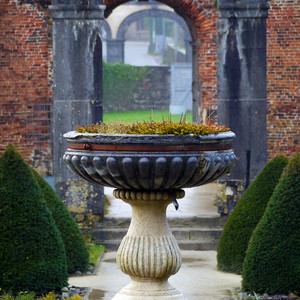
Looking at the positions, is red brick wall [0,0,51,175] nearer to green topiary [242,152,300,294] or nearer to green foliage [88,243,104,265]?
green foliage [88,243,104,265]

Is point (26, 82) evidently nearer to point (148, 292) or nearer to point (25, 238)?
point (25, 238)

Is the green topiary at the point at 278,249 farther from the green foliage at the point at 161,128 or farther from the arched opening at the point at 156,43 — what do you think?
the arched opening at the point at 156,43

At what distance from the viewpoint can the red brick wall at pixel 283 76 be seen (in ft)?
68.7

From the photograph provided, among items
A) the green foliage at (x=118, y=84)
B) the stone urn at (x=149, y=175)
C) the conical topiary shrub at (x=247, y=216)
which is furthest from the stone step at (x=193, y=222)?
the green foliage at (x=118, y=84)

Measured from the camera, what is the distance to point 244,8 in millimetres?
16656

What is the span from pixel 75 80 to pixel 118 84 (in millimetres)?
34627

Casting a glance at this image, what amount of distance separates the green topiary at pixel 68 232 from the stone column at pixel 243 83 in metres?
3.73

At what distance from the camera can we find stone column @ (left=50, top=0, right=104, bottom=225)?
16609mm

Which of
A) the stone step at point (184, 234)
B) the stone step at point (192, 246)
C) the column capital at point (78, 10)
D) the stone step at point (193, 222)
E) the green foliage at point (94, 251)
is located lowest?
the stone step at point (192, 246)

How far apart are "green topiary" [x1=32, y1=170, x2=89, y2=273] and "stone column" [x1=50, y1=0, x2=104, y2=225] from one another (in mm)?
2882

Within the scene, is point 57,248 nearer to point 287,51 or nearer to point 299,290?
point 299,290

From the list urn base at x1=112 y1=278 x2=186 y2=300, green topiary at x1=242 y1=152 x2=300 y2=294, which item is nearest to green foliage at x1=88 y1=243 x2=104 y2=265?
green topiary at x1=242 y1=152 x2=300 y2=294

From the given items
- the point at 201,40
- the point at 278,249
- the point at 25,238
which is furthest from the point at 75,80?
the point at 278,249

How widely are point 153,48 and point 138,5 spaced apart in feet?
32.1
